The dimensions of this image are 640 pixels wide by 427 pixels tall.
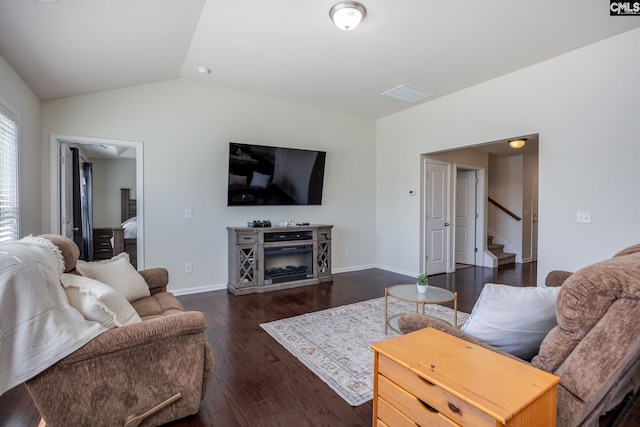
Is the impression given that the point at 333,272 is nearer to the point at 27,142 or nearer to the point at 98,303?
the point at 98,303

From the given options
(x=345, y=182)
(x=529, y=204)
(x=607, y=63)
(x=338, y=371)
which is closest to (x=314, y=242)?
(x=345, y=182)

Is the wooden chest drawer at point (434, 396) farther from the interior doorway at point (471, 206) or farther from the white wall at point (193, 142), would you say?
the interior doorway at point (471, 206)

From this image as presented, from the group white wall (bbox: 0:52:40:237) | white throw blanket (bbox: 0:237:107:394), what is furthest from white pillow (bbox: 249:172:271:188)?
white throw blanket (bbox: 0:237:107:394)

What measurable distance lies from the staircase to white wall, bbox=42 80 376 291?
3.64m

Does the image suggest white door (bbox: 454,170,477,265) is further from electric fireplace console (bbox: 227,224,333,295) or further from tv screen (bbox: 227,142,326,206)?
tv screen (bbox: 227,142,326,206)

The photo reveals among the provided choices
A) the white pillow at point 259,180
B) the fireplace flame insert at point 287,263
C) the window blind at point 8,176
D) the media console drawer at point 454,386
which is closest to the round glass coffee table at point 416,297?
the media console drawer at point 454,386

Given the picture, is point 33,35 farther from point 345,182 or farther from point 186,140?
point 345,182

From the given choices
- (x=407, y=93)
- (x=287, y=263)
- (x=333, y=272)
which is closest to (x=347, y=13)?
(x=407, y=93)

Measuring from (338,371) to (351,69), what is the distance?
10.3 feet

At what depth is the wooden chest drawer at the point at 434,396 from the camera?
0.92 m

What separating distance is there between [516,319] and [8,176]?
362 centimetres

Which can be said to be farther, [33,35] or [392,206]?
[392,206]

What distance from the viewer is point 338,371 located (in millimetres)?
2195

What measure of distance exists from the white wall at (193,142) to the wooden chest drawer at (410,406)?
3.46 metres
